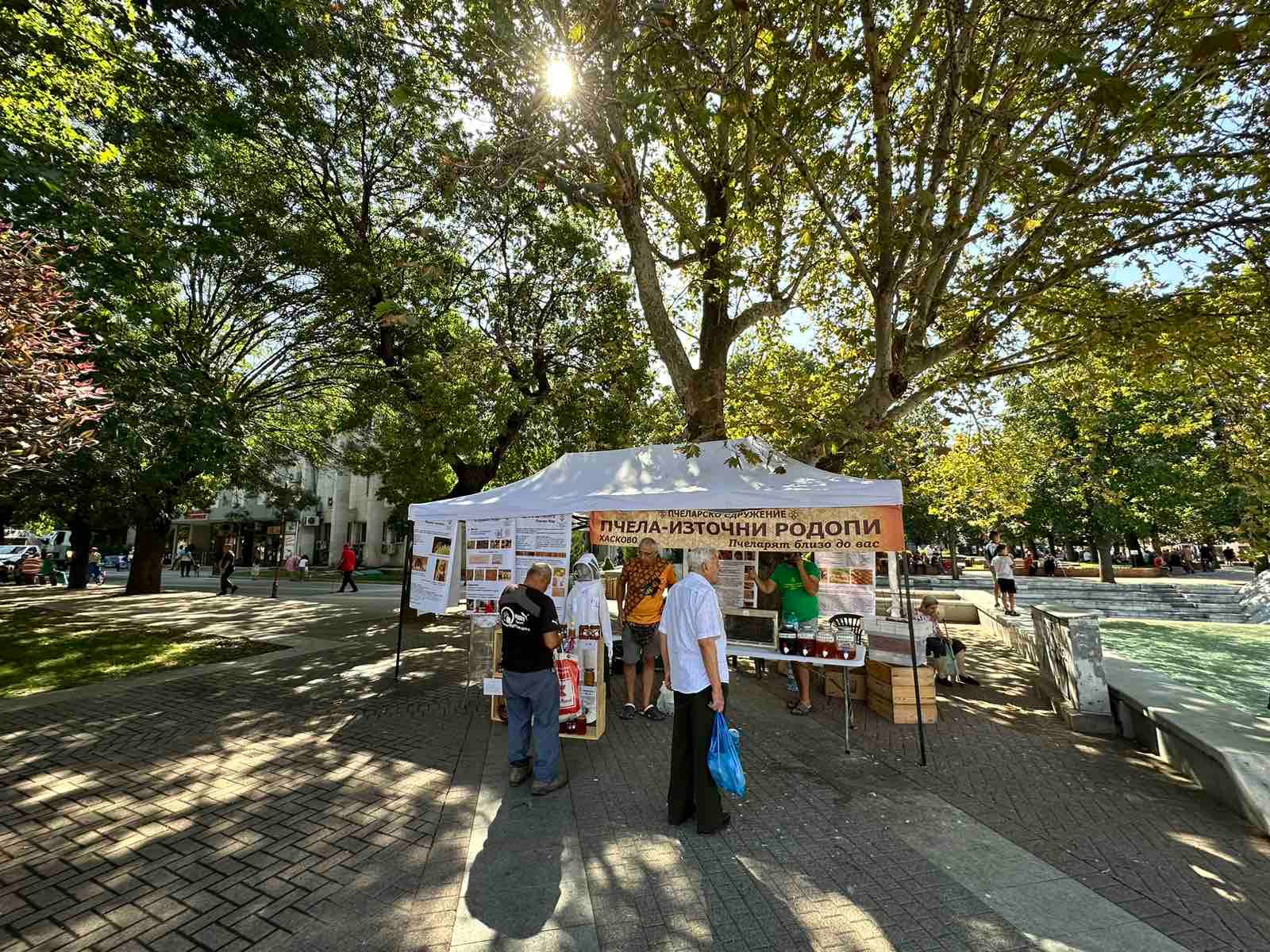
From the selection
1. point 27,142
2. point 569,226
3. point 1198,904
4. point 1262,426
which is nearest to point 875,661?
point 1198,904

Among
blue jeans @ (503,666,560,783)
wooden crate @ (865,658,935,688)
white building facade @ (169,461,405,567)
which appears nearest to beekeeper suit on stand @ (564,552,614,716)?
blue jeans @ (503,666,560,783)

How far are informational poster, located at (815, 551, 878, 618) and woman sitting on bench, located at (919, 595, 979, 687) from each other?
1.00 metres

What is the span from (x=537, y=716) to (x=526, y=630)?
72cm

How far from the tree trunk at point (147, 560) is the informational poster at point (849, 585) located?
884 inches

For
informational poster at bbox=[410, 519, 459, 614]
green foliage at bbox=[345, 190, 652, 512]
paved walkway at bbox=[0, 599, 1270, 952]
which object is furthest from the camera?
green foliage at bbox=[345, 190, 652, 512]

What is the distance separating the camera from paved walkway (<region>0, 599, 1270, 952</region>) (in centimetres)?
296

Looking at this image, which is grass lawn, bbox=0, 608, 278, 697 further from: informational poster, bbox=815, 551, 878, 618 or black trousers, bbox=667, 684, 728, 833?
informational poster, bbox=815, 551, 878, 618

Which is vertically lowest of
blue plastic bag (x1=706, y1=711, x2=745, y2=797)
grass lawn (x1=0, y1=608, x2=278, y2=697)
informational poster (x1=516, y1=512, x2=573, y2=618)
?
grass lawn (x1=0, y1=608, x2=278, y2=697)

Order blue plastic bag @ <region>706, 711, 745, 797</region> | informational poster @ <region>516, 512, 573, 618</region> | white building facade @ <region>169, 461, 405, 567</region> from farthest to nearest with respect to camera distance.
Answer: white building facade @ <region>169, 461, 405, 567</region>
informational poster @ <region>516, 512, 573, 618</region>
blue plastic bag @ <region>706, 711, 745, 797</region>

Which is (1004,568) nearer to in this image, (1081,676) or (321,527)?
(1081,676)

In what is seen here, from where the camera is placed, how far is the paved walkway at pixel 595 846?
296cm

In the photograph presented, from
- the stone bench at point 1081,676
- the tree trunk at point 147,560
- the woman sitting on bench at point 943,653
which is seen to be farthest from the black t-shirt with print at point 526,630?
the tree trunk at point 147,560

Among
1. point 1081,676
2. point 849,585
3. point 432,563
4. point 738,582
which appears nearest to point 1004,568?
point 1081,676

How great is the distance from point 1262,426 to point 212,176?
18.1 metres
